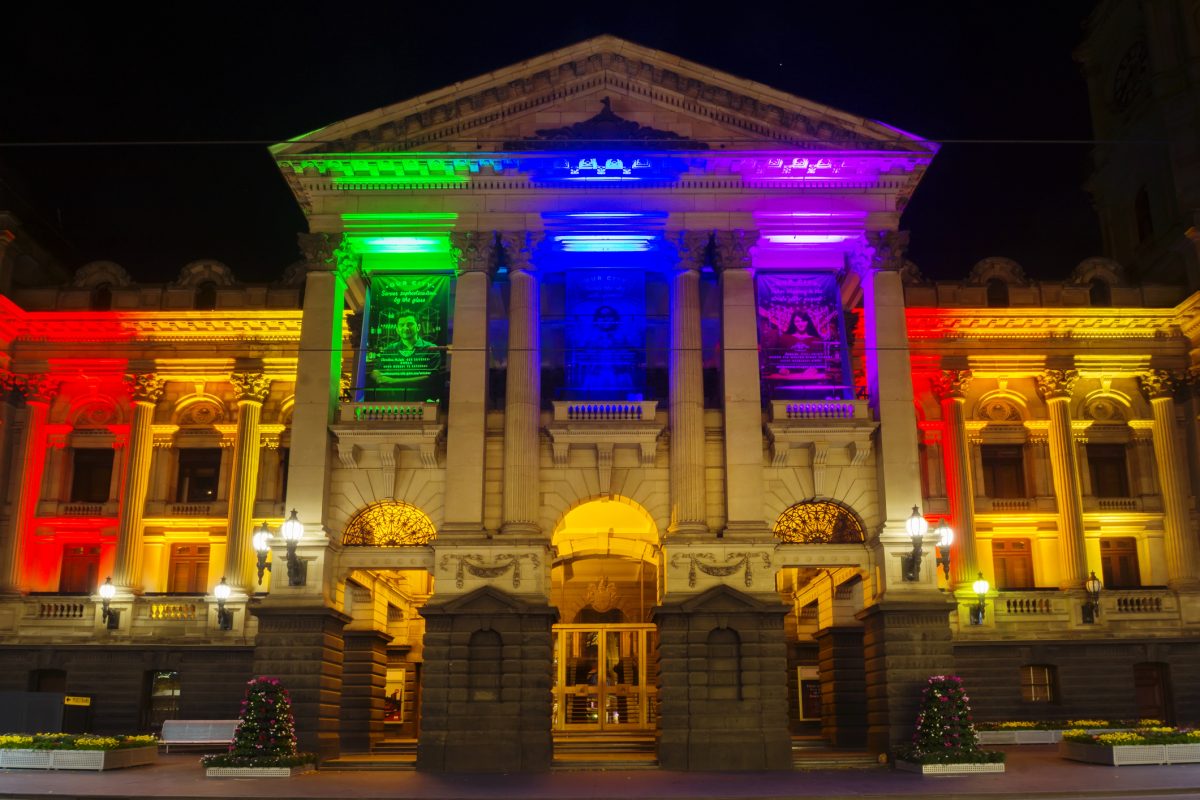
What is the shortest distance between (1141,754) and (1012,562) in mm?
17537

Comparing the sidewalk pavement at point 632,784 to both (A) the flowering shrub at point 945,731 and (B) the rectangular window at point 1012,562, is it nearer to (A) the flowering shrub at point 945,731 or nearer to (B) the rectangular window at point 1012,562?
(A) the flowering shrub at point 945,731

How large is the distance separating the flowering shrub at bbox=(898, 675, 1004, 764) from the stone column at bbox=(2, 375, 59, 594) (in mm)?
33147

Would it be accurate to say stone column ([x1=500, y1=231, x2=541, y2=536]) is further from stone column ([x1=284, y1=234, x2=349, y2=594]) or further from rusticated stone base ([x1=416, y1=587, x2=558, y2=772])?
stone column ([x1=284, y1=234, x2=349, y2=594])

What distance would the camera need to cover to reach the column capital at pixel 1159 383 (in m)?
44.2

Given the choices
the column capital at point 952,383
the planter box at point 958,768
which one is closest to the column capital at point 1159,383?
the column capital at point 952,383

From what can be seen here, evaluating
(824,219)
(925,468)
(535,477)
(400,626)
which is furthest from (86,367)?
(925,468)

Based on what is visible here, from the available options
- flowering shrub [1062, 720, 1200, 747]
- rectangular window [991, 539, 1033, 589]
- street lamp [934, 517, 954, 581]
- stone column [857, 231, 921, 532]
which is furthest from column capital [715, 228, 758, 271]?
rectangular window [991, 539, 1033, 589]

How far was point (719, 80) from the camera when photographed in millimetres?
34375

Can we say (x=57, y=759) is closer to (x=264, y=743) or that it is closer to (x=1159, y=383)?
(x=264, y=743)

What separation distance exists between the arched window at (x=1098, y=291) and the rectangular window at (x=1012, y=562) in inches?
408

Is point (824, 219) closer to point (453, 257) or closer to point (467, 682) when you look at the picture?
point (453, 257)

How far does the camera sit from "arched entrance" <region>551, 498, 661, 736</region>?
37.1m

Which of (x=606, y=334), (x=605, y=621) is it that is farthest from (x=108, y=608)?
(x=606, y=334)

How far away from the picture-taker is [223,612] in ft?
133
